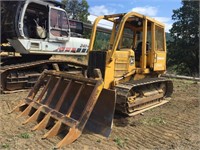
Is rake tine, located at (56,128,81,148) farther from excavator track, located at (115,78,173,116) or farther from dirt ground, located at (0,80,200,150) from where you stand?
excavator track, located at (115,78,173,116)

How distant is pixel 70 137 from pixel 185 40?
84.6ft

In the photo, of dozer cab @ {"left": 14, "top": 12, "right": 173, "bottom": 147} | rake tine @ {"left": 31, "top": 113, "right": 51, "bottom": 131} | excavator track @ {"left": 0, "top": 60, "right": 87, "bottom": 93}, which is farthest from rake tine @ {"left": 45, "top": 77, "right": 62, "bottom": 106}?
excavator track @ {"left": 0, "top": 60, "right": 87, "bottom": 93}

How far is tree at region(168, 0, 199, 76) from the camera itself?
26938 mm

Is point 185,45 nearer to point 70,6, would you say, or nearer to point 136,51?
point 70,6

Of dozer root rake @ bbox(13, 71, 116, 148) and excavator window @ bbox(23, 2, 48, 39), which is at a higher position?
excavator window @ bbox(23, 2, 48, 39)

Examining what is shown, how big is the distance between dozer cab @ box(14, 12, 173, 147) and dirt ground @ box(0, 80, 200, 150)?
0.20 metres

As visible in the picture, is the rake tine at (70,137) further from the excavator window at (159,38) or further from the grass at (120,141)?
the excavator window at (159,38)

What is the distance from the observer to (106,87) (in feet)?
18.6

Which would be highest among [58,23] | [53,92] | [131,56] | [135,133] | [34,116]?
[58,23]

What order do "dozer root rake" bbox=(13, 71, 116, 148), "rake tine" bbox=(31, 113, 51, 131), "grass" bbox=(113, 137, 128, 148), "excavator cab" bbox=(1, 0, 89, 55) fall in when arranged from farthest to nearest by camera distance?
"excavator cab" bbox=(1, 0, 89, 55) < "rake tine" bbox=(31, 113, 51, 131) < "dozer root rake" bbox=(13, 71, 116, 148) < "grass" bbox=(113, 137, 128, 148)

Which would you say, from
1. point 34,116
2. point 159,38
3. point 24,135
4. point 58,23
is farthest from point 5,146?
point 58,23

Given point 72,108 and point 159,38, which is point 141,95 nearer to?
point 159,38

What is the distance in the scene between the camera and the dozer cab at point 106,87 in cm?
481

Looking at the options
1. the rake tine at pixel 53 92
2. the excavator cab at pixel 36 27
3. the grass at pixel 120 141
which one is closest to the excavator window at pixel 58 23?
the excavator cab at pixel 36 27
